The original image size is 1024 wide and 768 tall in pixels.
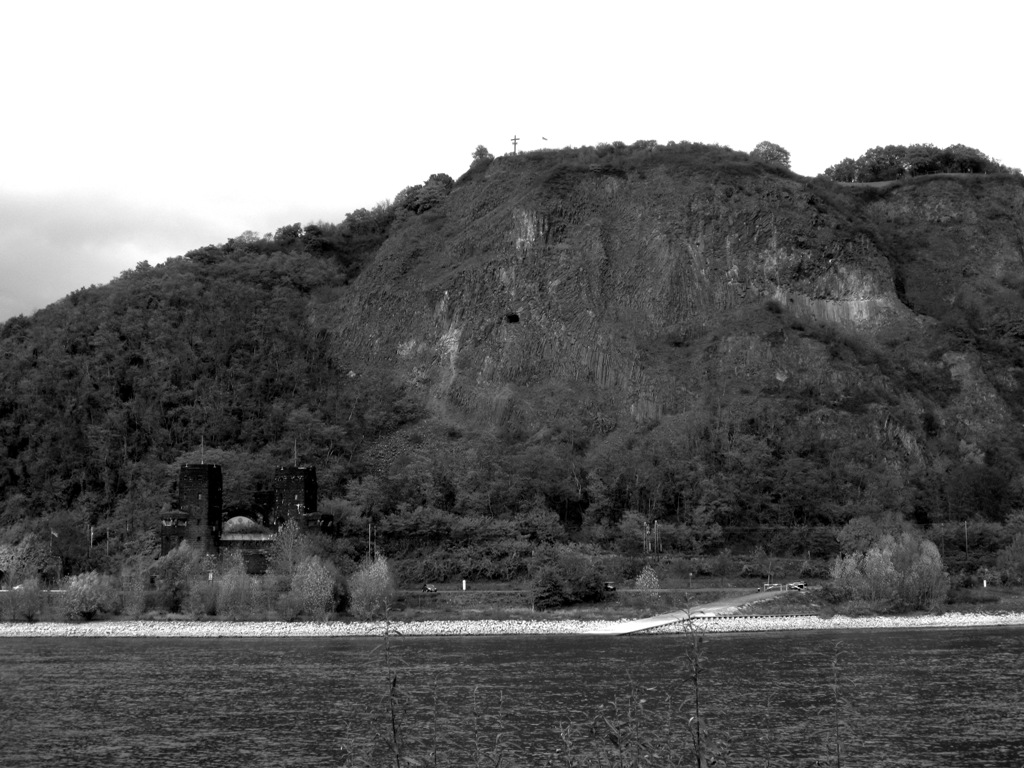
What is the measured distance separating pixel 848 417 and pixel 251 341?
203 ft

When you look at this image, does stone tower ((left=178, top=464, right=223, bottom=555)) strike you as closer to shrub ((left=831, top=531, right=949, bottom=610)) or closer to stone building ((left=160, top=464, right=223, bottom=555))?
stone building ((left=160, top=464, right=223, bottom=555))

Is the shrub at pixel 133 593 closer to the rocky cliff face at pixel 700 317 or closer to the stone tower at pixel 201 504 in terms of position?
the stone tower at pixel 201 504

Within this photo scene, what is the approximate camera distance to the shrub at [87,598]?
253 feet

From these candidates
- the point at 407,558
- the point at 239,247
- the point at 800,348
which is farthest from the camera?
the point at 239,247

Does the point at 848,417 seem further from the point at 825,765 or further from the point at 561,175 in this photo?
the point at 825,765

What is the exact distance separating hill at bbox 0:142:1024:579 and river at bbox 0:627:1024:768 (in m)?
27.2

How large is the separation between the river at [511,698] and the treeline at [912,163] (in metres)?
107

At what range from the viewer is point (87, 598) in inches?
3041

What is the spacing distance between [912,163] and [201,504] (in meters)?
112

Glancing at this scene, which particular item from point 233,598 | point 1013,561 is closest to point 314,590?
point 233,598

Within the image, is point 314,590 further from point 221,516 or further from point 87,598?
point 221,516

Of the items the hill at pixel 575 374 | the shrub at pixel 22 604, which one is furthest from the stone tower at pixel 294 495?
the shrub at pixel 22 604

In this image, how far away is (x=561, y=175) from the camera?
5182 inches

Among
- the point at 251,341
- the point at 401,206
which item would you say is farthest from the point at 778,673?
the point at 401,206
